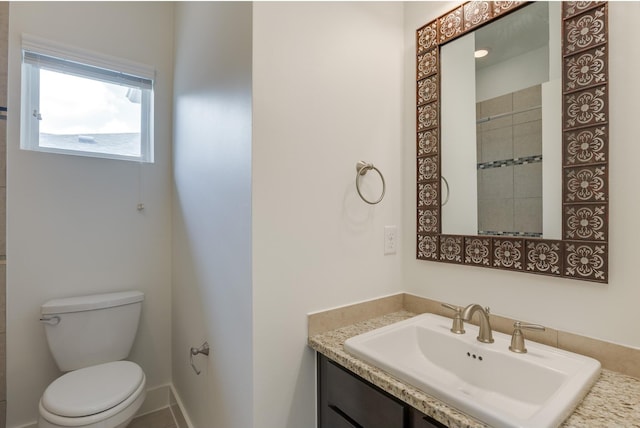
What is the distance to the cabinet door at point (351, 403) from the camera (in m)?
0.88

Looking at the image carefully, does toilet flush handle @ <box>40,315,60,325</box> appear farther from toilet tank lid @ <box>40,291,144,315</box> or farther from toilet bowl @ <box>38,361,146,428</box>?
toilet bowl @ <box>38,361,146,428</box>

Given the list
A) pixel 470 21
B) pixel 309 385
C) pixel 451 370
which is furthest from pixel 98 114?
pixel 451 370

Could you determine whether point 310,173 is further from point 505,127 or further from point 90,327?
point 90,327

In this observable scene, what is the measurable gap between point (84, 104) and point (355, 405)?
2.12 meters

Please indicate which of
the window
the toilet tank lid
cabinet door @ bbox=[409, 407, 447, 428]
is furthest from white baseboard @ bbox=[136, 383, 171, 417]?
cabinet door @ bbox=[409, 407, 447, 428]

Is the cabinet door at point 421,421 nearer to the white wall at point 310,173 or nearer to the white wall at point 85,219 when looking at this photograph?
the white wall at point 310,173

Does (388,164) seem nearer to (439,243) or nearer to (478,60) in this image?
(439,243)

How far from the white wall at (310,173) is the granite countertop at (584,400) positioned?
25 centimetres

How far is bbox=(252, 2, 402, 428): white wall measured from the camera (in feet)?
3.51

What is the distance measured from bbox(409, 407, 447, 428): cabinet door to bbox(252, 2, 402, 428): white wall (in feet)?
1.54

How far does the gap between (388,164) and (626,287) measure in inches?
35.9

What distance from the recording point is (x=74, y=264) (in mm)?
1699

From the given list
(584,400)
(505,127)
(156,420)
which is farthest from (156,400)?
(505,127)

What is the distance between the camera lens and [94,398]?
1.30m
